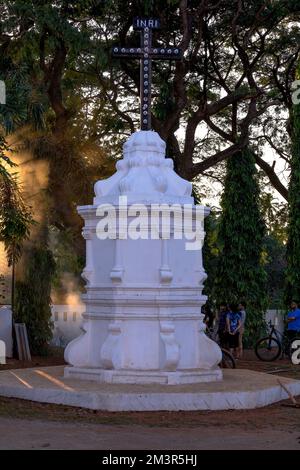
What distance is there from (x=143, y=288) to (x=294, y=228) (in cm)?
1341

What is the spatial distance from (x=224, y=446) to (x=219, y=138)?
2079cm

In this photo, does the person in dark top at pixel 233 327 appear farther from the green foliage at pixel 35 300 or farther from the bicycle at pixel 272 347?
the green foliage at pixel 35 300

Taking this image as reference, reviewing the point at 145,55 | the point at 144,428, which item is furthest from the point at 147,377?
the point at 145,55

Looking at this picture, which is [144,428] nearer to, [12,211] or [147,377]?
[147,377]

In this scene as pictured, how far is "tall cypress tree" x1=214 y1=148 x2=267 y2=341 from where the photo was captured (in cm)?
2800

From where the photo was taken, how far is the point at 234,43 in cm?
2438

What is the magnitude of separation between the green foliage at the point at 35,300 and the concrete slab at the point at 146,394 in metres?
8.68

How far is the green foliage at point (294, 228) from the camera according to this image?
25.2 metres

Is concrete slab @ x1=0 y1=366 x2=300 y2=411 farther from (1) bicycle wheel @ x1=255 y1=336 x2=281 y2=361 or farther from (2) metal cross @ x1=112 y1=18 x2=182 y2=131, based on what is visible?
(1) bicycle wheel @ x1=255 y1=336 x2=281 y2=361

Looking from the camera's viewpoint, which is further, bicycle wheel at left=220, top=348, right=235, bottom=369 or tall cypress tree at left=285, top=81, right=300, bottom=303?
tall cypress tree at left=285, top=81, right=300, bottom=303

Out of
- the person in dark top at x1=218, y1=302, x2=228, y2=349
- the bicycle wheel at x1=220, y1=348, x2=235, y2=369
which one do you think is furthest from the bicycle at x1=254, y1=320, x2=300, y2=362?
the bicycle wheel at x1=220, y1=348, x2=235, y2=369

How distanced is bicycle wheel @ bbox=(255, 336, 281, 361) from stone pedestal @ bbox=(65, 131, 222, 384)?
9.05m

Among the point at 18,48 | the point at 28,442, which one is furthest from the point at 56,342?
the point at 28,442

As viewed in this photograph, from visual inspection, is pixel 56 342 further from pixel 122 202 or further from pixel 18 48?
pixel 122 202
